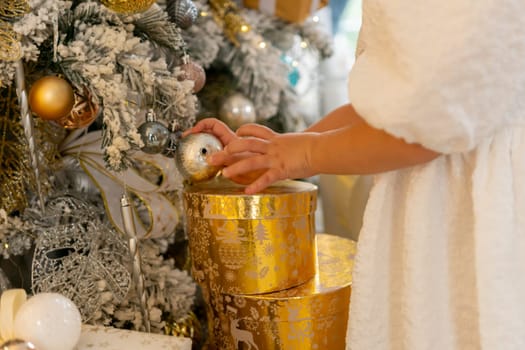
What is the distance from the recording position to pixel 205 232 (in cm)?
76

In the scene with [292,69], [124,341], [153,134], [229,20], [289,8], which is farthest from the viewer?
[292,69]

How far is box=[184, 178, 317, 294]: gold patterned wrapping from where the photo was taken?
74 centimetres

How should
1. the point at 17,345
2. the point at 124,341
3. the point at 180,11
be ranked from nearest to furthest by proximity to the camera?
the point at 17,345, the point at 124,341, the point at 180,11

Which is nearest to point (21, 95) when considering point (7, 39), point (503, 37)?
point (7, 39)

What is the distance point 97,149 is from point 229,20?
400mm

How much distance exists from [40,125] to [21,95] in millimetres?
134

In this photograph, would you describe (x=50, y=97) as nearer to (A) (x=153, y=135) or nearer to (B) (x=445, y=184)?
(A) (x=153, y=135)

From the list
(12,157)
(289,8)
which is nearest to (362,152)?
(12,157)

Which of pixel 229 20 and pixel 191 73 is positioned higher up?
pixel 229 20

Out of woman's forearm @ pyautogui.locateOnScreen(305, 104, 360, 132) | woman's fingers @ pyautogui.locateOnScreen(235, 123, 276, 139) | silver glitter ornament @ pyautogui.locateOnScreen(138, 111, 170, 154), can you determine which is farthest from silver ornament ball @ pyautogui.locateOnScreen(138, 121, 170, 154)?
woman's forearm @ pyautogui.locateOnScreen(305, 104, 360, 132)

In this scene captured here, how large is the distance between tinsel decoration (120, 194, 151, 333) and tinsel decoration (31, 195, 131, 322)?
0.03 metres

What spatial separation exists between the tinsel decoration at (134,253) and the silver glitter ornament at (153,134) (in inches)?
3.0

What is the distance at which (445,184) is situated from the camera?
65 cm

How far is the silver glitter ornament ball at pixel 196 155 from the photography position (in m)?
0.76
